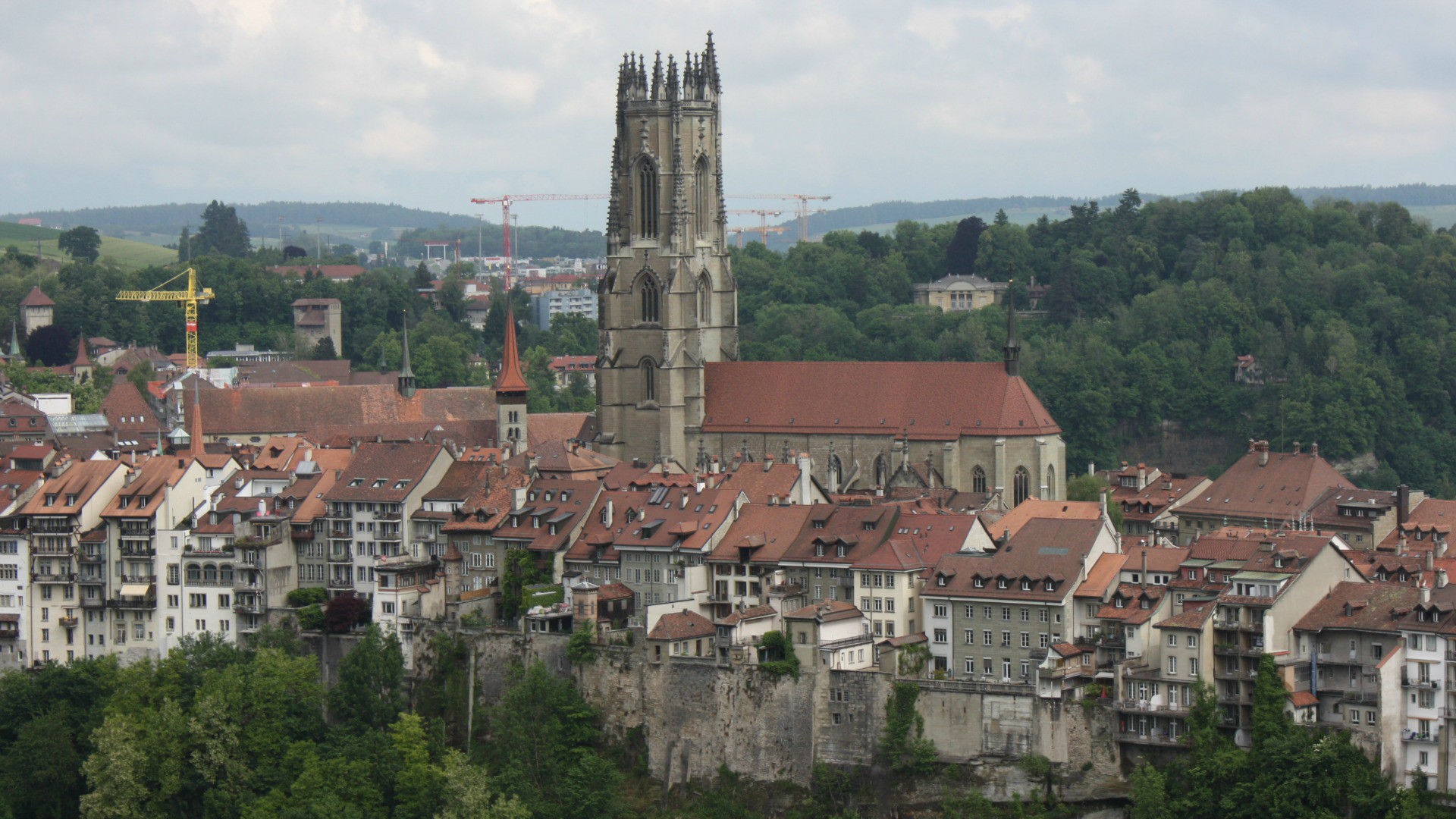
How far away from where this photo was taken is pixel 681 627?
86.5 m

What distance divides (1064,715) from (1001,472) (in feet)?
104

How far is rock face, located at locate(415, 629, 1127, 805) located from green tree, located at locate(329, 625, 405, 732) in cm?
303

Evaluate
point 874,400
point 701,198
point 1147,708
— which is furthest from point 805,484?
point 1147,708

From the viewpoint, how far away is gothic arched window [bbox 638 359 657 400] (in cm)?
11600

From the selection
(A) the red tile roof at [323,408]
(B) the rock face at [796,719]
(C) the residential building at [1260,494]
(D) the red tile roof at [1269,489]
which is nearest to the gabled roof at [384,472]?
(B) the rock face at [796,719]

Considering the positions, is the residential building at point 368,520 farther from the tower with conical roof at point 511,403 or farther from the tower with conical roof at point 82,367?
the tower with conical roof at point 82,367

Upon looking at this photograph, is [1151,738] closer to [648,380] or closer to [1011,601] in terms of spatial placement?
[1011,601]

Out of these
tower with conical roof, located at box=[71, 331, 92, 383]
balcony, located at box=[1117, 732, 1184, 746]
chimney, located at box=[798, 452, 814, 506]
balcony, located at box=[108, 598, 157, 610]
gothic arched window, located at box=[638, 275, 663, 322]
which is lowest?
balcony, located at box=[1117, 732, 1184, 746]

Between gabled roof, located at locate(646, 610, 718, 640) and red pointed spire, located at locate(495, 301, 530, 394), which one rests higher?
red pointed spire, located at locate(495, 301, 530, 394)

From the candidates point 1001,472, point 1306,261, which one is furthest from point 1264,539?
point 1306,261

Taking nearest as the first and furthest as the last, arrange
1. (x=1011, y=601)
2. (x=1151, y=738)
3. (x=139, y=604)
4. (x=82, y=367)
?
(x=1151, y=738), (x=1011, y=601), (x=139, y=604), (x=82, y=367)

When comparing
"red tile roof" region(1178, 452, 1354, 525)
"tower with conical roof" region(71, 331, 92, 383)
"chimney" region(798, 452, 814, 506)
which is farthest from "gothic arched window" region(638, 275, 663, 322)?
"tower with conical roof" region(71, 331, 92, 383)

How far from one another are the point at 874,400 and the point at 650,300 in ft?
37.0

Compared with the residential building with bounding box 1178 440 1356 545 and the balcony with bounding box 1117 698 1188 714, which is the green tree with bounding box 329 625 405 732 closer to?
the balcony with bounding box 1117 698 1188 714
